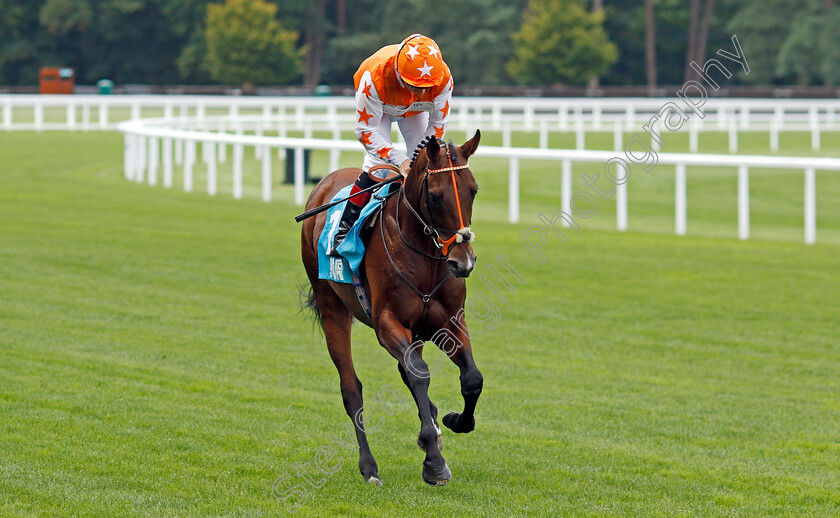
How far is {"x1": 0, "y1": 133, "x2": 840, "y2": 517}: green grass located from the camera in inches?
198

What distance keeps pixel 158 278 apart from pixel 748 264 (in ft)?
19.8

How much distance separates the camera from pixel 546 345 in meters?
8.46

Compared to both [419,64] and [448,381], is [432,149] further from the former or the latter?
[448,381]

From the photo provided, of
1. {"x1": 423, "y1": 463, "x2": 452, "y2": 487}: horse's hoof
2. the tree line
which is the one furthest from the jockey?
the tree line

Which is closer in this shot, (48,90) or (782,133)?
(782,133)

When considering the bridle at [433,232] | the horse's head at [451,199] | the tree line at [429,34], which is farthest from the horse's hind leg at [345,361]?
the tree line at [429,34]

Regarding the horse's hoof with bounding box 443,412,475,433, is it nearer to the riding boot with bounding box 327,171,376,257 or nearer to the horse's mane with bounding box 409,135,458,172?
the riding boot with bounding box 327,171,376,257

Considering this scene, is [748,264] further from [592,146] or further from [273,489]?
[592,146]

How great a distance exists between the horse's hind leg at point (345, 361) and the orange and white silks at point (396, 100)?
2.46 feet

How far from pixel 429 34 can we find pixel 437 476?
186ft

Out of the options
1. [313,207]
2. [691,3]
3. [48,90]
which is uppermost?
[691,3]

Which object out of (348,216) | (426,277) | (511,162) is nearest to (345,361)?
(348,216)

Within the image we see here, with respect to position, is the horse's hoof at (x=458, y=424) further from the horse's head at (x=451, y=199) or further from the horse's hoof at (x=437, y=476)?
the horse's head at (x=451, y=199)

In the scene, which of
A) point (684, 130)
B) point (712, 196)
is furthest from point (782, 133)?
point (712, 196)
